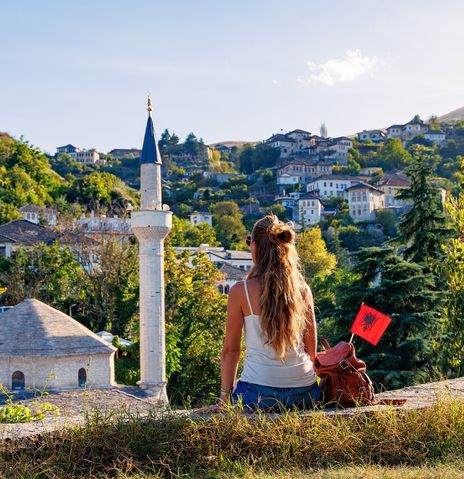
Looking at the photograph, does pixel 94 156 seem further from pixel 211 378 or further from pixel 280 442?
pixel 280 442

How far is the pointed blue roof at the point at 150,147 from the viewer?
25.5m

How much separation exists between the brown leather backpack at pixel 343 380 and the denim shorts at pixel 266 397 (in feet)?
0.78

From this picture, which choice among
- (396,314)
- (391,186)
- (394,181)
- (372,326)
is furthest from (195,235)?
(372,326)

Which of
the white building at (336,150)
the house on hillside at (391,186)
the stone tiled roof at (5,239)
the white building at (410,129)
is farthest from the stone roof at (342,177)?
the stone tiled roof at (5,239)

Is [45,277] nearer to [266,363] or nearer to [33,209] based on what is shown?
[33,209]

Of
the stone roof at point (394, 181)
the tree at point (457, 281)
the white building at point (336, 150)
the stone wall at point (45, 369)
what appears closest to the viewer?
the tree at point (457, 281)

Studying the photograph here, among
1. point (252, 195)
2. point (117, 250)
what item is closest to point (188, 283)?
point (117, 250)

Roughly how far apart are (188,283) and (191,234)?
3654 cm

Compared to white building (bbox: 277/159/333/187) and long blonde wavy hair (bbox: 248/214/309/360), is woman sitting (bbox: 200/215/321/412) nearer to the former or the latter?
long blonde wavy hair (bbox: 248/214/309/360)

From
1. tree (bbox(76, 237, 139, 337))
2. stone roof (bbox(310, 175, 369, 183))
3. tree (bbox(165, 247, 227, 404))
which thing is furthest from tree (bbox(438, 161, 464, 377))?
stone roof (bbox(310, 175, 369, 183))

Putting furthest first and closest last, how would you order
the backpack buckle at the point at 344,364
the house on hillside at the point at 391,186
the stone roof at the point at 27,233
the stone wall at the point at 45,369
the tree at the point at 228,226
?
the house on hillside at the point at 391,186
the tree at the point at 228,226
the stone roof at the point at 27,233
the stone wall at the point at 45,369
the backpack buckle at the point at 344,364

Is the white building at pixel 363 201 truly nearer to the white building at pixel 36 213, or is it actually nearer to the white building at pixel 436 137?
the white building at pixel 36 213

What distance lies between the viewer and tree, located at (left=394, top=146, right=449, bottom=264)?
977 inches

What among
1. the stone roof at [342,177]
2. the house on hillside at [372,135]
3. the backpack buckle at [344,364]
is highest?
the house on hillside at [372,135]
